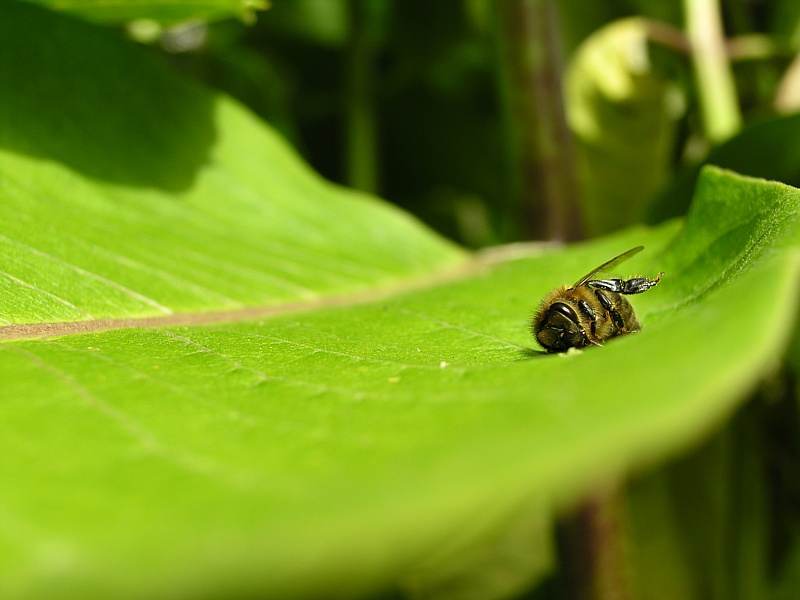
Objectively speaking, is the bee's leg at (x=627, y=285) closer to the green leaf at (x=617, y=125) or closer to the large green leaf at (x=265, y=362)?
the large green leaf at (x=265, y=362)

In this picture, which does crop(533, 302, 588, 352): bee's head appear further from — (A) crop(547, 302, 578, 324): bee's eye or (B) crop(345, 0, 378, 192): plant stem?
(B) crop(345, 0, 378, 192): plant stem

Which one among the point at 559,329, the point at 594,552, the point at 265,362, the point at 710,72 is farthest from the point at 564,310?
the point at 710,72

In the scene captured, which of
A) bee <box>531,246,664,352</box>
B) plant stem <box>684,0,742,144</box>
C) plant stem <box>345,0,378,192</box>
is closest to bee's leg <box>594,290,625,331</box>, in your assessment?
bee <box>531,246,664,352</box>

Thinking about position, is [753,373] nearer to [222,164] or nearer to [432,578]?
[222,164]

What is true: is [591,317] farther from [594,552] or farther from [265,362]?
[594,552]

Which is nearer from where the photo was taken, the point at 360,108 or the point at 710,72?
the point at 710,72
